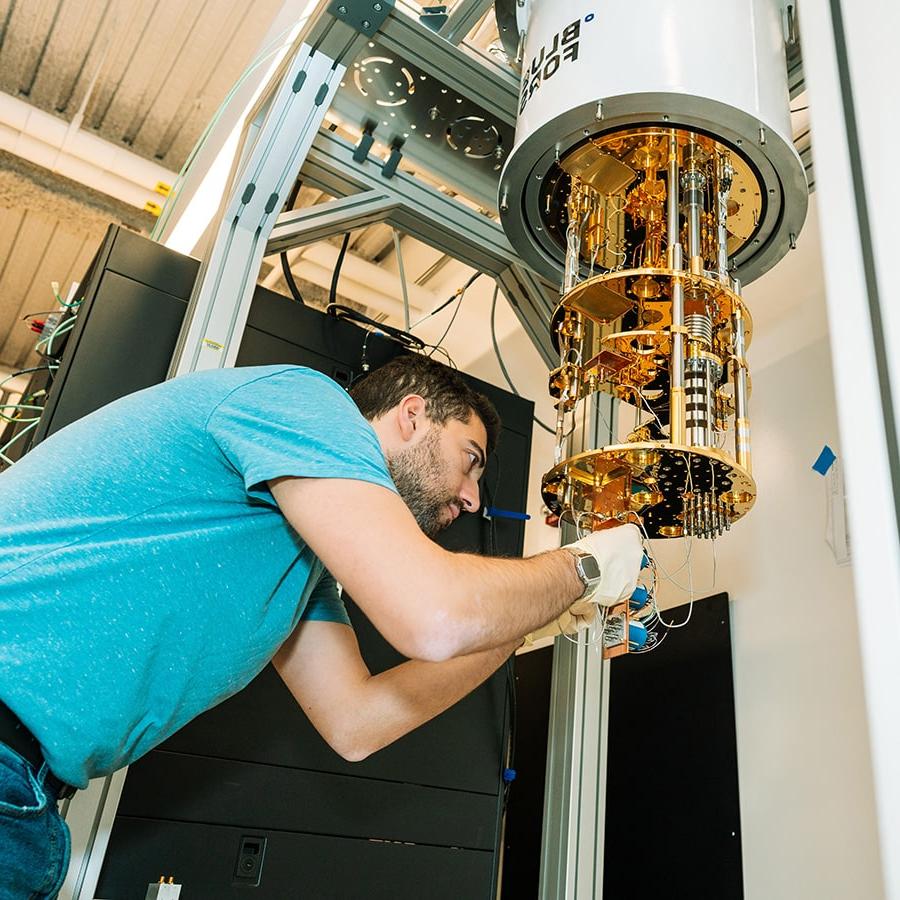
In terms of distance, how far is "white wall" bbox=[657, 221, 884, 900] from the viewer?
1228 millimetres

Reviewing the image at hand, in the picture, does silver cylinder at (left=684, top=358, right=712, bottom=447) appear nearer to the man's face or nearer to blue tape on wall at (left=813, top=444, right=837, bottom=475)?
the man's face

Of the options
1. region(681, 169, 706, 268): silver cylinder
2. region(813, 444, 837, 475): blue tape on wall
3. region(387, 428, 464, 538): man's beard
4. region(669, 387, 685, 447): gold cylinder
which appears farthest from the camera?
region(813, 444, 837, 475): blue tape on wall

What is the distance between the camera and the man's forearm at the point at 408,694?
0.99 meters

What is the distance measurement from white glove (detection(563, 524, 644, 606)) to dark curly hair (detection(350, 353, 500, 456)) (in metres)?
0.28

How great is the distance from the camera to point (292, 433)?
0.76m

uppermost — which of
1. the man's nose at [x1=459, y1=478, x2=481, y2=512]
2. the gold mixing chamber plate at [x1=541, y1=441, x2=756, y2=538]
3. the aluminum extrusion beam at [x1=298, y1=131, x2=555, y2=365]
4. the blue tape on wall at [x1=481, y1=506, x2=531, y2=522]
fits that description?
the aluminum extrusion beam at [x1=298, y1=131, x2=555, y2=365]

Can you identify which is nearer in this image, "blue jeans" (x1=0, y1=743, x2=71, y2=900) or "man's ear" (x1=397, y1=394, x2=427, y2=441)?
"blue jeans" (x1=0, y1=743, x2=71, y2=900)

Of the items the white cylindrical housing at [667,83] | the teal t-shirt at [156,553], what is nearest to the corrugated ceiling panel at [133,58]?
the white cylindrical housing at [667,83]

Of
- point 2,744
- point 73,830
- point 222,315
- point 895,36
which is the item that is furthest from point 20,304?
point 895,36

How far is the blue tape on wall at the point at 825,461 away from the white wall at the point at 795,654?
0.29 feet

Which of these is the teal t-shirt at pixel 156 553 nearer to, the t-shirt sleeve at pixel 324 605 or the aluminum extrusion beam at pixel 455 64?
the t-shirt sleeve at pixel 324 605

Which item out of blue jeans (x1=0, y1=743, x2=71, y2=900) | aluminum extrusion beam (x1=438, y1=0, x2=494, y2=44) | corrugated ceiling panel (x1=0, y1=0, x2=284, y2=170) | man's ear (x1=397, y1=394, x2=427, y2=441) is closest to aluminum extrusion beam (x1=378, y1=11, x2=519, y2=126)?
aluminum extrusion beam (x1=438, y1=0, x2=494, y2=44)

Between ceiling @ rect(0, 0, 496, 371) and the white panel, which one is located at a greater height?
ceiling @ rect(0, 0, 496, 371)

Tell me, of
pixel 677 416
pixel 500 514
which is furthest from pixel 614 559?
pixel 500 514
